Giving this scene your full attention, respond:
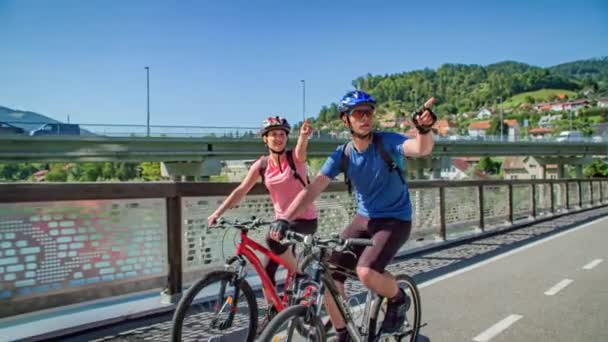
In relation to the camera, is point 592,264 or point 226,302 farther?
point 592,264

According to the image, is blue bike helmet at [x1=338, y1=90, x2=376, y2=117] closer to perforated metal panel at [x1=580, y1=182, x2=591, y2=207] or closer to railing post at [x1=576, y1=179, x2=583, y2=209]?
railing post at [x1=576, y1=179, x2=583, y2=209]

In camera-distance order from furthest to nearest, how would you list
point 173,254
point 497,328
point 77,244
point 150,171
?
1. point 150,171
2. point 173,254
3. point 497,328
4. point 77,244

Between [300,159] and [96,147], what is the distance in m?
44.0

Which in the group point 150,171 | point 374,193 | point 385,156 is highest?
point 150,171

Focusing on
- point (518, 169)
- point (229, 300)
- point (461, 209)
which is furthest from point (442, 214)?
point (518, 169)

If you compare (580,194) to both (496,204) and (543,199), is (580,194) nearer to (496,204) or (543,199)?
(543,199)

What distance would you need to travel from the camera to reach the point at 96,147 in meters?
45.2

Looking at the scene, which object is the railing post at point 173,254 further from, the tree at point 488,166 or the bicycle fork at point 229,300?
the tree at point 488,166

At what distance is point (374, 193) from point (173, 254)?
9.09 ft

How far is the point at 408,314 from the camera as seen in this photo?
4391 mm

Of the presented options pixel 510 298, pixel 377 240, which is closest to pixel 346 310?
pixel 377 240

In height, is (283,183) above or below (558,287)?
above

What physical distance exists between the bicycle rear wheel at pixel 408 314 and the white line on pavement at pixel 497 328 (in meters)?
0.73

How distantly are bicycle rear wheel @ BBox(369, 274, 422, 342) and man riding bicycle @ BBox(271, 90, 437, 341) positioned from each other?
54 millimetres
